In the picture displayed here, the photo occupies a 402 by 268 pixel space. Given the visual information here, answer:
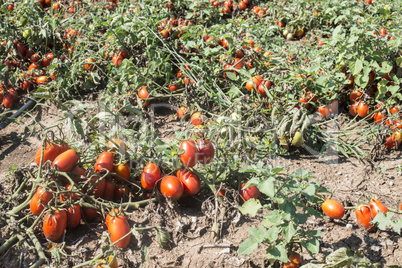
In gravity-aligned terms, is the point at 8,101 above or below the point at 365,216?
above

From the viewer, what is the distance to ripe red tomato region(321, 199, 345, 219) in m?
2.23

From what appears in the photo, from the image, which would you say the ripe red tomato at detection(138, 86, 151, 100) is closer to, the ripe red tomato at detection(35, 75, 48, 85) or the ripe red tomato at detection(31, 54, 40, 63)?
the ripe red tomato at detection(35, 75, 48, 85)

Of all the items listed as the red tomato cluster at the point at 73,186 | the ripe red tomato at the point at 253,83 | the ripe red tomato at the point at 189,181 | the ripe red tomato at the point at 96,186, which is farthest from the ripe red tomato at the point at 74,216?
the ripe red tomato at the point at 253,83

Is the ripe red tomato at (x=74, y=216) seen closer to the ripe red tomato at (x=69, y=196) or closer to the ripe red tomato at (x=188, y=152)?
the ripe red tomato at (x=69, y=196)

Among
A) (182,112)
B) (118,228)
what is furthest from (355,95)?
(118,228)

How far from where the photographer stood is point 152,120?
3.38 metres

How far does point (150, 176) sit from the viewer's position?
219 cm

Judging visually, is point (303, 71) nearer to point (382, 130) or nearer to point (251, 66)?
point (251, 66)

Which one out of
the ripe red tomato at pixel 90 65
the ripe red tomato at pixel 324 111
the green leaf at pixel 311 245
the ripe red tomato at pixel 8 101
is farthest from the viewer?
the ripe red tomato at pixel 90 65

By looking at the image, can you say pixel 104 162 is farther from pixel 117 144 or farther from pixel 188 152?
pixel 188 152

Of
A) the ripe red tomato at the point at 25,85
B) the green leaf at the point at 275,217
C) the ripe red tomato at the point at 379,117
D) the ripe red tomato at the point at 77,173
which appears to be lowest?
the ripe red tomato at the point at 379,117

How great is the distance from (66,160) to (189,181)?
2.24ft

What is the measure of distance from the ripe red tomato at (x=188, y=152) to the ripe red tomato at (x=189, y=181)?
0.14m

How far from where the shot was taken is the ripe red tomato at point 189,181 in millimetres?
2176
